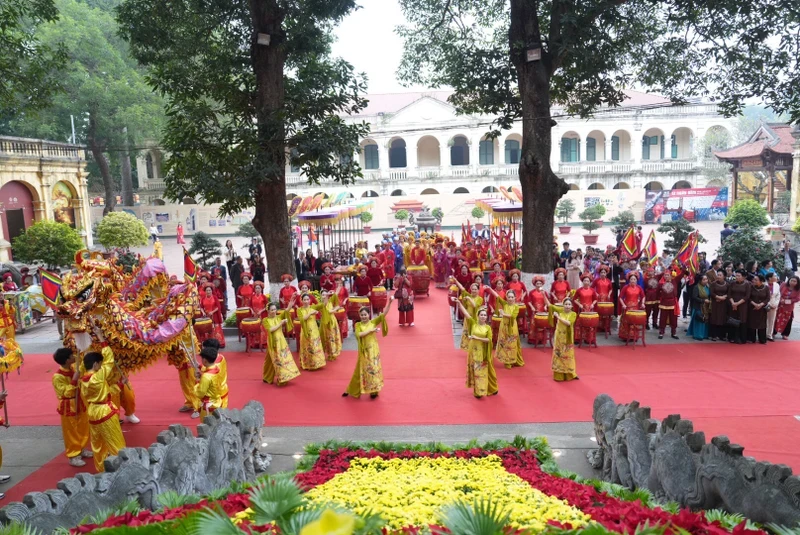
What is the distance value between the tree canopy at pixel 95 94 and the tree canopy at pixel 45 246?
13078mm

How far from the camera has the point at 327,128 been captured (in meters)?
10.6

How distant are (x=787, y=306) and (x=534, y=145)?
5.42 metres

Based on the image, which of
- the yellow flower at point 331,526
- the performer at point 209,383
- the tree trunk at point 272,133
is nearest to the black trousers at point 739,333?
the tree trunk at point 272,133

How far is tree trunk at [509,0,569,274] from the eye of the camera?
11242mm

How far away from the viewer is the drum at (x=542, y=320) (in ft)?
34.4

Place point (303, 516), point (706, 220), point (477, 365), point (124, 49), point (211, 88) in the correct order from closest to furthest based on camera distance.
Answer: point (303, 516) < point (477, 365) < point (211, 88) < point (124, 49) < point (706, 220)

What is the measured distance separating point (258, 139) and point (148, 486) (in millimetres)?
6616

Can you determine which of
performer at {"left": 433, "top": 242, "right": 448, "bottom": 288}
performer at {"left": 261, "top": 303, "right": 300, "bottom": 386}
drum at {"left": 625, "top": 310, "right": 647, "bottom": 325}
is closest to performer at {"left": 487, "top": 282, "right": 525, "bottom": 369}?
drum at {"left": 625, "top": 310, "right": 647, "bottom": 325}

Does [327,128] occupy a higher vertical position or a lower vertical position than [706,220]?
higher

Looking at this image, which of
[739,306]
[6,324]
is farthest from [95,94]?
[739,306]

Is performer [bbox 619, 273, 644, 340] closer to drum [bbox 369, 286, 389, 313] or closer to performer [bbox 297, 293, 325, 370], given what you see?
drum [bbox 369, 286, 389, 313]

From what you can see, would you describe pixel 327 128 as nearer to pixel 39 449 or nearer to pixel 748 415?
pixel 39 449

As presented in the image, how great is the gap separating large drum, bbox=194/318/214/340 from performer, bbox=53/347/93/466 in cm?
369

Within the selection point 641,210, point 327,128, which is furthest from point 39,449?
point 641,210
